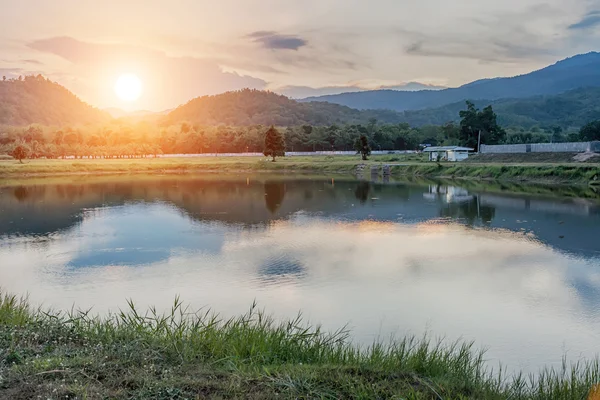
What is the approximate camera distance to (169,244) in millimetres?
19562

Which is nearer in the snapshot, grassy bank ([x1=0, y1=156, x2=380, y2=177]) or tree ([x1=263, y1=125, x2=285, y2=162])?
grassy bank ([x1=0, y1=156, x2=380, y2=177])

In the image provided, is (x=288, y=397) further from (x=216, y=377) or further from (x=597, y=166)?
(x=597, y=166)

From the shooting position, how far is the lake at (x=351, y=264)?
1098cm

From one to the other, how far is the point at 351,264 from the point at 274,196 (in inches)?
834

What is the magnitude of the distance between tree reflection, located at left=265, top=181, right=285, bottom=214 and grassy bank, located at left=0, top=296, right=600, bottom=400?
2137cm

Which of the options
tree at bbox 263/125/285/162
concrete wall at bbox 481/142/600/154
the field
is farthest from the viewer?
tree at bbox 263/125/285/162

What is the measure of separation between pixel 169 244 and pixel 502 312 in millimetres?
12576

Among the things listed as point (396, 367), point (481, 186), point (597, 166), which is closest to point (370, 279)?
point (396, 367)

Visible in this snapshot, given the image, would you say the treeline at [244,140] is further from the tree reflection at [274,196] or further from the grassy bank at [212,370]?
the grassy bank at [212,370]

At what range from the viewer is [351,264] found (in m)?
16.2

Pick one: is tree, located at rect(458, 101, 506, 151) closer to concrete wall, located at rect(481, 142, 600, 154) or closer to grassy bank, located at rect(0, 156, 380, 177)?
concrete wall, located at rect(481, 142, 600, 154)

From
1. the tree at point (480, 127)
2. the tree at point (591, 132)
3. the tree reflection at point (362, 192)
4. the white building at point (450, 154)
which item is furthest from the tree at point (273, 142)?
the tree at point (591, 132)

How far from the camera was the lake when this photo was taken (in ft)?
36.0

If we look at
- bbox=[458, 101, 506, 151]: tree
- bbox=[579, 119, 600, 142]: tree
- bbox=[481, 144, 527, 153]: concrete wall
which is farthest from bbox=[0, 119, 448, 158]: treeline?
bbox=[481, 144, 527, 153]: concrete wall
